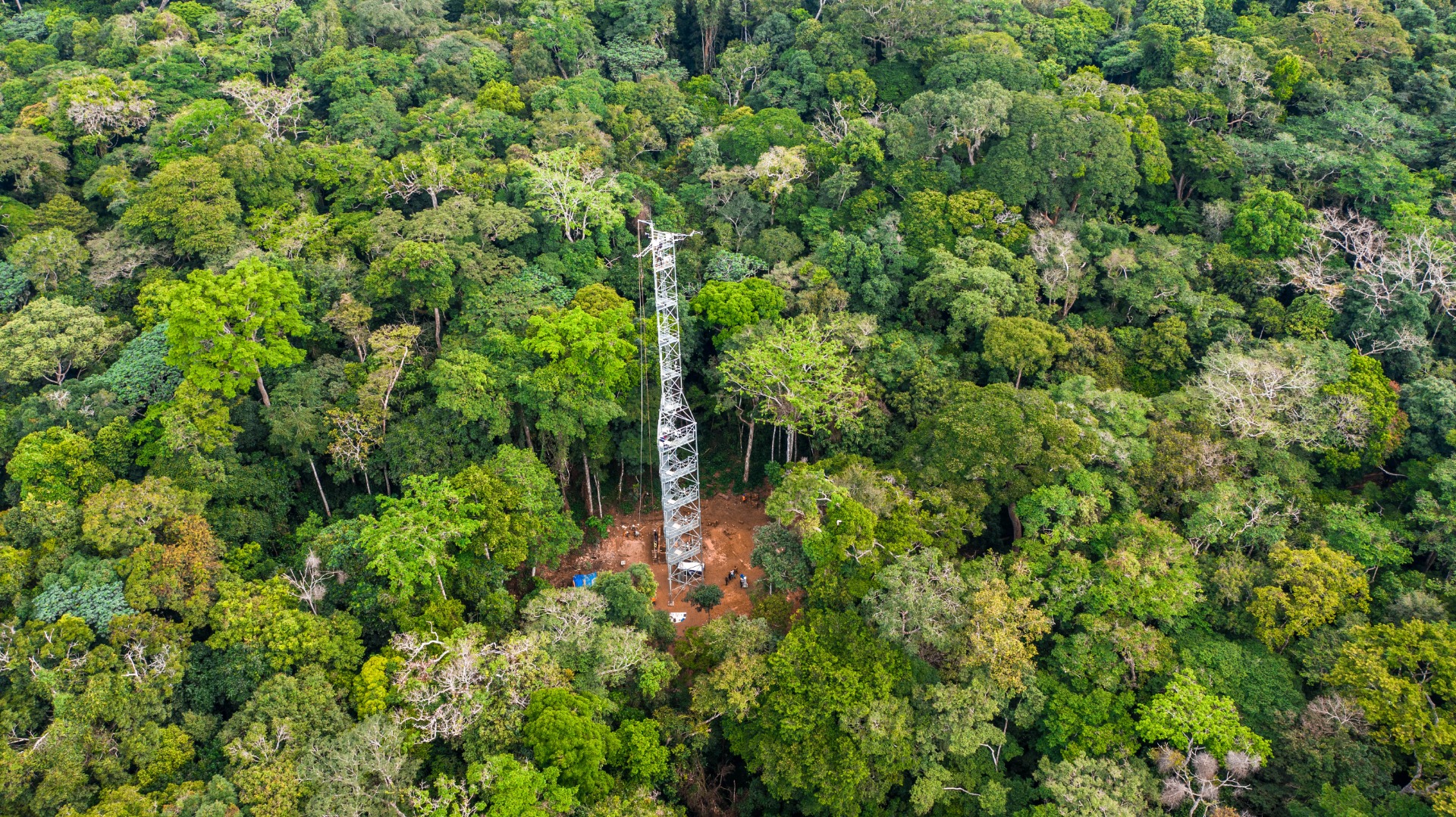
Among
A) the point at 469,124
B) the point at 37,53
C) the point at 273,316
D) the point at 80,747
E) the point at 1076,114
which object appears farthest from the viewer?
the point at 37,53

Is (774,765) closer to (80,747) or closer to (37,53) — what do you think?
(80,747)

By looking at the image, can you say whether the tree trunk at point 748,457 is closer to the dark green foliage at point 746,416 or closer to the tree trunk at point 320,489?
the dark green foliage at point 746,416

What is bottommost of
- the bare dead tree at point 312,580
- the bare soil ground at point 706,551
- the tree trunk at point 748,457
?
the bare soil ground at point 706,551

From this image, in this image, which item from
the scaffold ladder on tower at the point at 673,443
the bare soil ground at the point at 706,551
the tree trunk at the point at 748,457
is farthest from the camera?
the tree trunk at the point at 748,457

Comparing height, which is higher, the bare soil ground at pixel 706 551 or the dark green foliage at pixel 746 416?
the dark green foliage at pixel 746 416

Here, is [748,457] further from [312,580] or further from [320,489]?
[312,580]

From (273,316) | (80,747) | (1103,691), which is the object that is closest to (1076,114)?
(1103,691)

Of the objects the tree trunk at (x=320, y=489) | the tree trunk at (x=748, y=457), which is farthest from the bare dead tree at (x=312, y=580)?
the tree trunk at (x=748, y=457)
